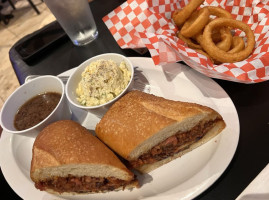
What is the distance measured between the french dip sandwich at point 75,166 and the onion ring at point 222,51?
3.23 feet

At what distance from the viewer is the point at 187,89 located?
5.81ft

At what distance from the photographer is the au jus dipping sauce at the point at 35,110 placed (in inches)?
70.9

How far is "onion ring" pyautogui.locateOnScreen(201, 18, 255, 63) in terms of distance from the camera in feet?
5.61

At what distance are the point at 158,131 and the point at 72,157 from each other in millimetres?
527

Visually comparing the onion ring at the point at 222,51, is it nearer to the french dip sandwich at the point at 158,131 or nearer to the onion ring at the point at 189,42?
the onion ring at the point at 189,42

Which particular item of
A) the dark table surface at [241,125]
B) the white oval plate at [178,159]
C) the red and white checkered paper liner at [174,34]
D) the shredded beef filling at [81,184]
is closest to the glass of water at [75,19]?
the dark table surface at [241,125]

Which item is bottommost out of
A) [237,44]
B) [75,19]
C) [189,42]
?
[237,44]

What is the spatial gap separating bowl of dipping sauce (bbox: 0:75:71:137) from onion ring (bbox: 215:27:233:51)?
1206 mm

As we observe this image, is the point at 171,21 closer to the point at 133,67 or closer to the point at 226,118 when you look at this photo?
the point at 133,67

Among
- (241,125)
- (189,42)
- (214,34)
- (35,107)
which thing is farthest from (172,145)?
(35,107)

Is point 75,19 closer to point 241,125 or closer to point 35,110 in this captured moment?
point 35,110

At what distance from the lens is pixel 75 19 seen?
230cm

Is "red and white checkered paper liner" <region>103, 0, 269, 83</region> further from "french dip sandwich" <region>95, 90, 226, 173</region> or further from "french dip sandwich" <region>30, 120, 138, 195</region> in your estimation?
"french dip sandwich" <region>30, 120, 138, 195</region>

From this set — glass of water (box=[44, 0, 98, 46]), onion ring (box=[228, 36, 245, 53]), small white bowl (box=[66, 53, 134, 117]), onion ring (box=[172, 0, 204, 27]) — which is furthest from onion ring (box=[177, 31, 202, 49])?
glass of water (box=[44, 0, 98, 46])
